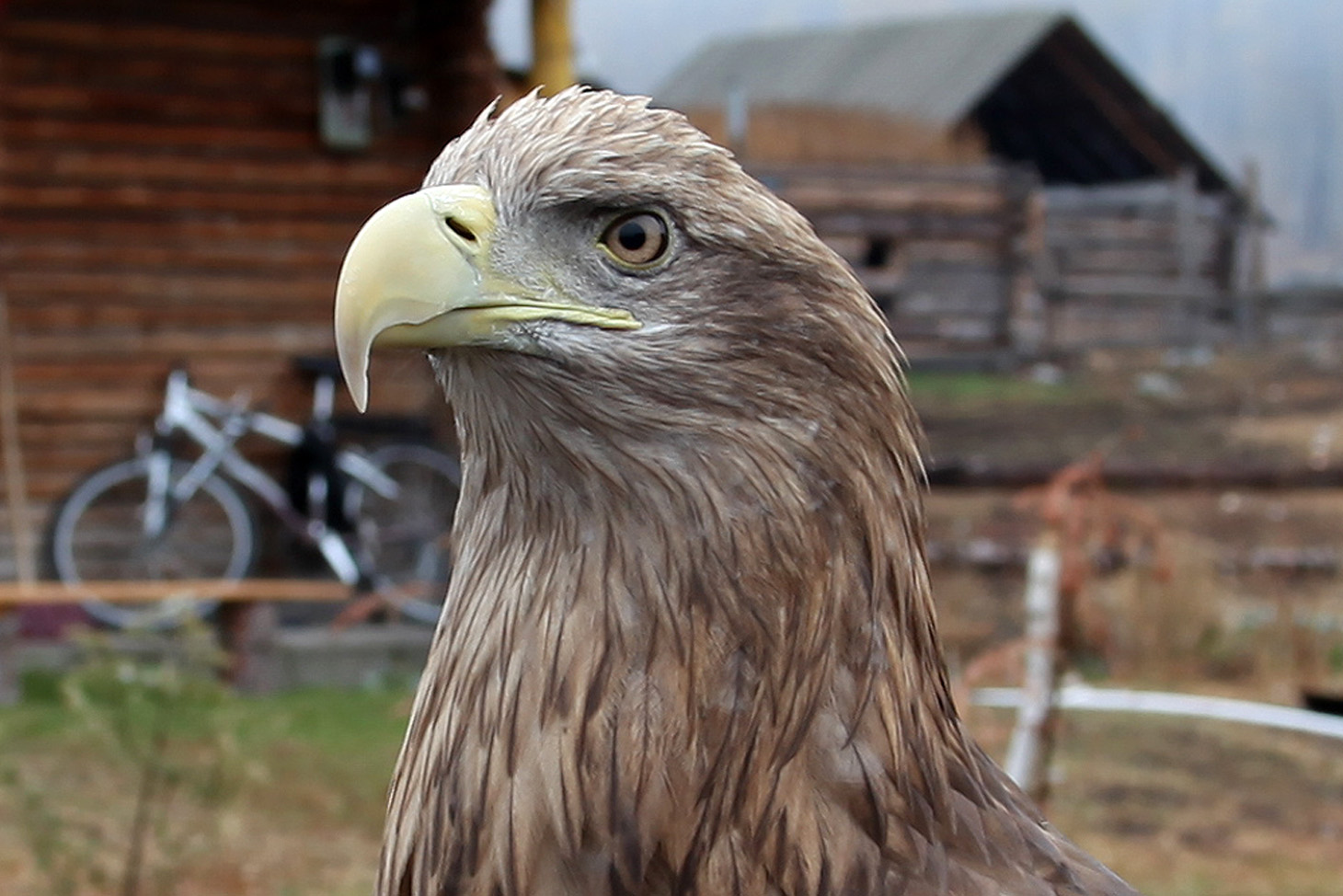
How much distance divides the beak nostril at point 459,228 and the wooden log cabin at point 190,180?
21.0 feet

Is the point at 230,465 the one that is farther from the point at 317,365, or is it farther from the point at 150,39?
the point at 150,39

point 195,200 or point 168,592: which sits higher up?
point 195,200

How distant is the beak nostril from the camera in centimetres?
141

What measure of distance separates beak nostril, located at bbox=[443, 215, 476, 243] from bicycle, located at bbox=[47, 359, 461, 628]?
20.5ft

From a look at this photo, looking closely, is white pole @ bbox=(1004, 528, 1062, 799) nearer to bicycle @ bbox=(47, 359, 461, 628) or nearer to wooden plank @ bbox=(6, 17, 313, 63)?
bicycle @ bbox=(47, 359, 461, 628)

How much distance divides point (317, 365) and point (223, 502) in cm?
89

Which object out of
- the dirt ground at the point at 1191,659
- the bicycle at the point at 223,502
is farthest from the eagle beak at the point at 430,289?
the bicycle at the point at 223,502

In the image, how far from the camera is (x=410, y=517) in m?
8.41

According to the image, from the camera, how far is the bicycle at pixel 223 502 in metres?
7.69

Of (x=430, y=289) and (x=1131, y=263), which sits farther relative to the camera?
(x=1131, y=263)

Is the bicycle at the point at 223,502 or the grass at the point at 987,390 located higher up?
the grass at the point at 987,390

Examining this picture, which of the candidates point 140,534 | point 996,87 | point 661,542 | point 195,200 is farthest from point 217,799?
point 996,87

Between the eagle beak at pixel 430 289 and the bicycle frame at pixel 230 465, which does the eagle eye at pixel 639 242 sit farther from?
the bicycle frame at pixel 230 465

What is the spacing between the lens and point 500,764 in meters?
1.44
